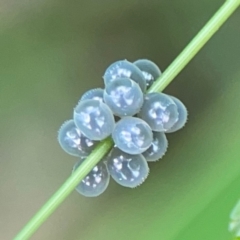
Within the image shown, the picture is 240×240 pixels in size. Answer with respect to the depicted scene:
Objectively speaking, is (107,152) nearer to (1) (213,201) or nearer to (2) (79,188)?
(2) (79,188)

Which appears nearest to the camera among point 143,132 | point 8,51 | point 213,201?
point 143,132

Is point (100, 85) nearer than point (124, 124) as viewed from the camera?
No

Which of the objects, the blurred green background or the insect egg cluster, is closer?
the insect egg cluster

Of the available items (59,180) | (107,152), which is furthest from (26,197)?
(107,152)

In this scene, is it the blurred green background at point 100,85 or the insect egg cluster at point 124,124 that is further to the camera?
the blurred green background at point 100,85
